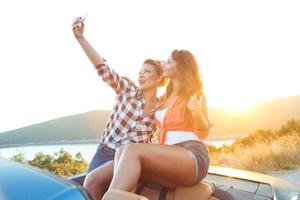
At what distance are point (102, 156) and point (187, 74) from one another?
2.77 feet

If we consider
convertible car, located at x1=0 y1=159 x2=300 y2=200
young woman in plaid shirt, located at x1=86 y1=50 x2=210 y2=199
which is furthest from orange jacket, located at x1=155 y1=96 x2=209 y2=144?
convertible car, located at x1=0 y1=159 x2=300 y2=200

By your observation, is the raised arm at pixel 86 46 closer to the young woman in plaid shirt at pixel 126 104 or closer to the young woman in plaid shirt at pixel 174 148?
the young woman in plaid shirt at pixel 126 104

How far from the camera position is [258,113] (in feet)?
120

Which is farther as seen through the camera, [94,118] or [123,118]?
[94,118]

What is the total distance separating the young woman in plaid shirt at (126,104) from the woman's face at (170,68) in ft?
0.99

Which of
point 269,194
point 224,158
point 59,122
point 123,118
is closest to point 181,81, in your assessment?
→ point 123,118

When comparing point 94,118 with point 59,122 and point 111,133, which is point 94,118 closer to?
point 59,122

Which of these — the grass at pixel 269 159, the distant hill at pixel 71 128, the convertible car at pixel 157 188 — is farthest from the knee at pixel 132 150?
the distant hill at pixel 71 128

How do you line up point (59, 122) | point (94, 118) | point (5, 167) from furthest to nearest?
point (59, 122) → point (94, 118) → point (5, 167)

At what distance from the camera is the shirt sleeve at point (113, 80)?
12.2 ft

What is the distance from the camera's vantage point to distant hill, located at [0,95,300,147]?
30312 mm

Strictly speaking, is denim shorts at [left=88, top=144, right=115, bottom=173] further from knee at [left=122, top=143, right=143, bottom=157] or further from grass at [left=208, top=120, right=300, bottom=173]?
grass at [left=208, top=120, right=300, bottom=173]

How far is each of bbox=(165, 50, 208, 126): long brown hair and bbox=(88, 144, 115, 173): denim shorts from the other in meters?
0.68

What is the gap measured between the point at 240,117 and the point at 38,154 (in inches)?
1032
